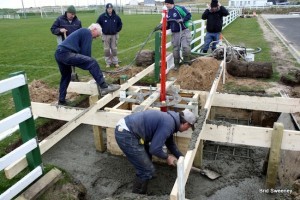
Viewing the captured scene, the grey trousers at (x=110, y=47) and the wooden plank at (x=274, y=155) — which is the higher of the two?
the grey trousers at (x=110, y=47)

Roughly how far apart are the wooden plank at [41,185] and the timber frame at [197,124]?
0.22 meters

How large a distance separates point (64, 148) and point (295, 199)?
3491 millimetres

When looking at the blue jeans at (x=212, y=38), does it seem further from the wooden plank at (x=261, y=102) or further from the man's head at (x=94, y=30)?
the man's head at (x=94, y=30)

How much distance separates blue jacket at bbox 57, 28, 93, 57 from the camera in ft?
15.1

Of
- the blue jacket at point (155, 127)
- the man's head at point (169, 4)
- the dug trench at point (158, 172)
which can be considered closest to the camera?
the blue jacket at point (155, 127)

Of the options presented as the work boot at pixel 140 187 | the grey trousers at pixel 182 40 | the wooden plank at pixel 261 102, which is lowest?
the work boot at pixel 140 187

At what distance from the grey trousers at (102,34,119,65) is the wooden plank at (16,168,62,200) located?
5.31m

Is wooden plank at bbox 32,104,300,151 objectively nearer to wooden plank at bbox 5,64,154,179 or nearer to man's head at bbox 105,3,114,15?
wooden plank at bbox 5,64,154,179

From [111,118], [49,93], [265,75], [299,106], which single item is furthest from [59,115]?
[265,75]

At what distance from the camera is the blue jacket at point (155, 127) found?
3.23 metres

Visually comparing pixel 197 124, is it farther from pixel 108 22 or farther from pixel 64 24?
pixel 108 22

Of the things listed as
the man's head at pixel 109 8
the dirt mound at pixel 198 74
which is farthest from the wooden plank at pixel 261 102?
the man's head at pixel 109 8

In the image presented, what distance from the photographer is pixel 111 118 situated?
4.20m

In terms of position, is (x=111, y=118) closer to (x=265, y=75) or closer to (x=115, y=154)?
(x=115, y=154)
